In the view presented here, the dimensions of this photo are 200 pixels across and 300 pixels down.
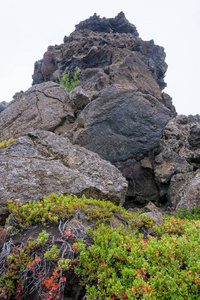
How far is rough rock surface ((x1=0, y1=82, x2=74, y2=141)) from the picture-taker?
13.8 meters

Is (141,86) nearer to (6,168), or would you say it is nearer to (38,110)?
(38,110)

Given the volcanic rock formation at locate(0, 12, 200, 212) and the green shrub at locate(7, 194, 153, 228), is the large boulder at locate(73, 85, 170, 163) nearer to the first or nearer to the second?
the volcanic rock formation at locate(0, 12, 200, 212)

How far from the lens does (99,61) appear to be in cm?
3462

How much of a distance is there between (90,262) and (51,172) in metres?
4.21

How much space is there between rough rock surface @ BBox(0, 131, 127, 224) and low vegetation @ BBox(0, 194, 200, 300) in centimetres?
157

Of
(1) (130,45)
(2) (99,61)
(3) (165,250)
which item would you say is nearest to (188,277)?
(3) (165,250)

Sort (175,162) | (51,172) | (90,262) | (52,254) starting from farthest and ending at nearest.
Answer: (175,162) → (51,172) → (52,254) → (90,262)

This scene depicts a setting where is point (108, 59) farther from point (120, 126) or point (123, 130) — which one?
point (123, 130)

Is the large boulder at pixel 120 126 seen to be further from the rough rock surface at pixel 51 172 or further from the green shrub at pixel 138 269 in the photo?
the green shrub at pixel 138 269

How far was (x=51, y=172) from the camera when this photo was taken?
733 centimetres

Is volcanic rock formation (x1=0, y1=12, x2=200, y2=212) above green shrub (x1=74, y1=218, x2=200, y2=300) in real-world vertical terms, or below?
above

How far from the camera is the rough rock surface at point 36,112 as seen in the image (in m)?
13.8

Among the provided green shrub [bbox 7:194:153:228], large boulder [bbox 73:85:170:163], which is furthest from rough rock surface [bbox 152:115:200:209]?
green shrub [bbox 7:194:153:228]

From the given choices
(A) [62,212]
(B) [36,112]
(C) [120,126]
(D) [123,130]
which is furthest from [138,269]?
(B) [36,112]
